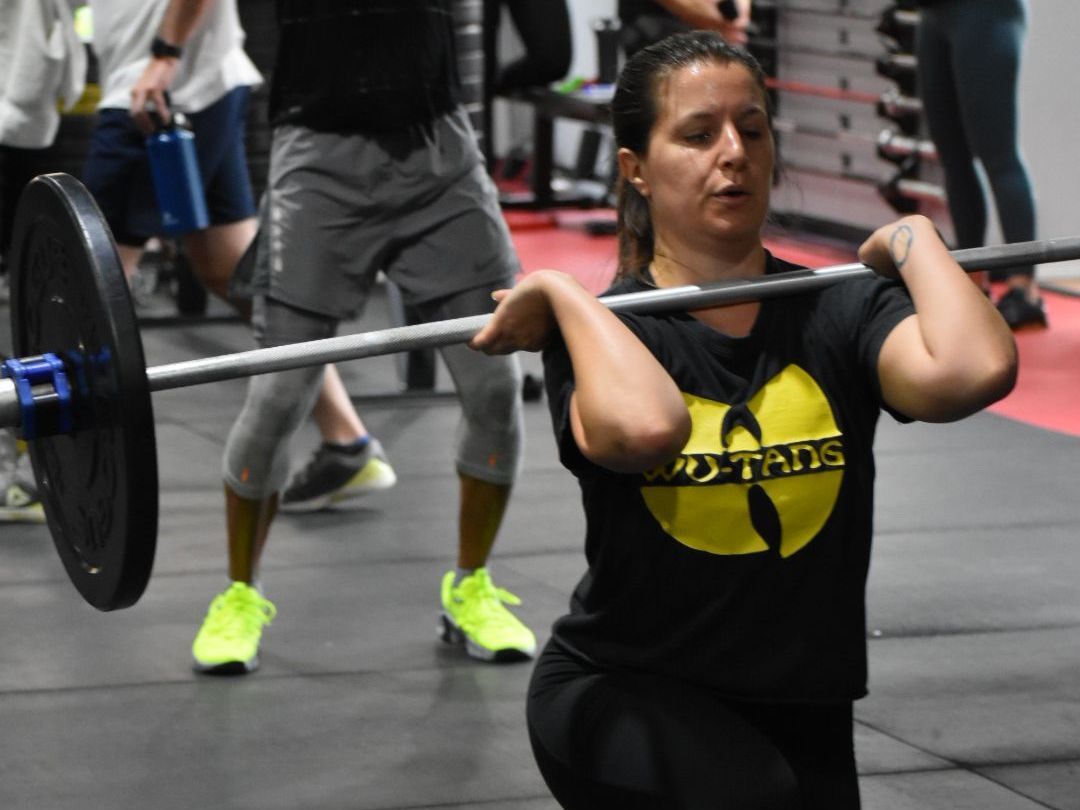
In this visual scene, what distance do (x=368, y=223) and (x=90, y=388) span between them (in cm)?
124

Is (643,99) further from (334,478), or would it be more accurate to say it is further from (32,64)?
(32,64)

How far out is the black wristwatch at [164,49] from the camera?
364 cm

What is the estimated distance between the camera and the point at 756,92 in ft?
5.92

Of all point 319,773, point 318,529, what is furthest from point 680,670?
point 318,529

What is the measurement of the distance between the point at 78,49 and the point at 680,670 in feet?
9.51

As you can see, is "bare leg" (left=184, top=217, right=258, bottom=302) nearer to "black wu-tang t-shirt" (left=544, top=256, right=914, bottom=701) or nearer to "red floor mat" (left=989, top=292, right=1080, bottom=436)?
"red floor mat" (left=989, top=292, right=1080, bottom=436)

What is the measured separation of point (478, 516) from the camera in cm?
300

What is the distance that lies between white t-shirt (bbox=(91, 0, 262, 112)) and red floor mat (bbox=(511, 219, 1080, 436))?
3.30 ft

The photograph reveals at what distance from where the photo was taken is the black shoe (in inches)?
221

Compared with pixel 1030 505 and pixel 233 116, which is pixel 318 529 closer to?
pixel 233 116

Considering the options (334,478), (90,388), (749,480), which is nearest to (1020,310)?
(334,478)

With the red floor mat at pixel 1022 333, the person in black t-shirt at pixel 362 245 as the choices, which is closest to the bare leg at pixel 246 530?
the person in black t-shirt at pixel 362 245

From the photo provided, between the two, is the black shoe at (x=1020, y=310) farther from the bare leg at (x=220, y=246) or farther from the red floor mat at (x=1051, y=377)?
the bare leg at (x=220, y=246)

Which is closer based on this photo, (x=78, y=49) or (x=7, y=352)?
(x=78, y=49)
